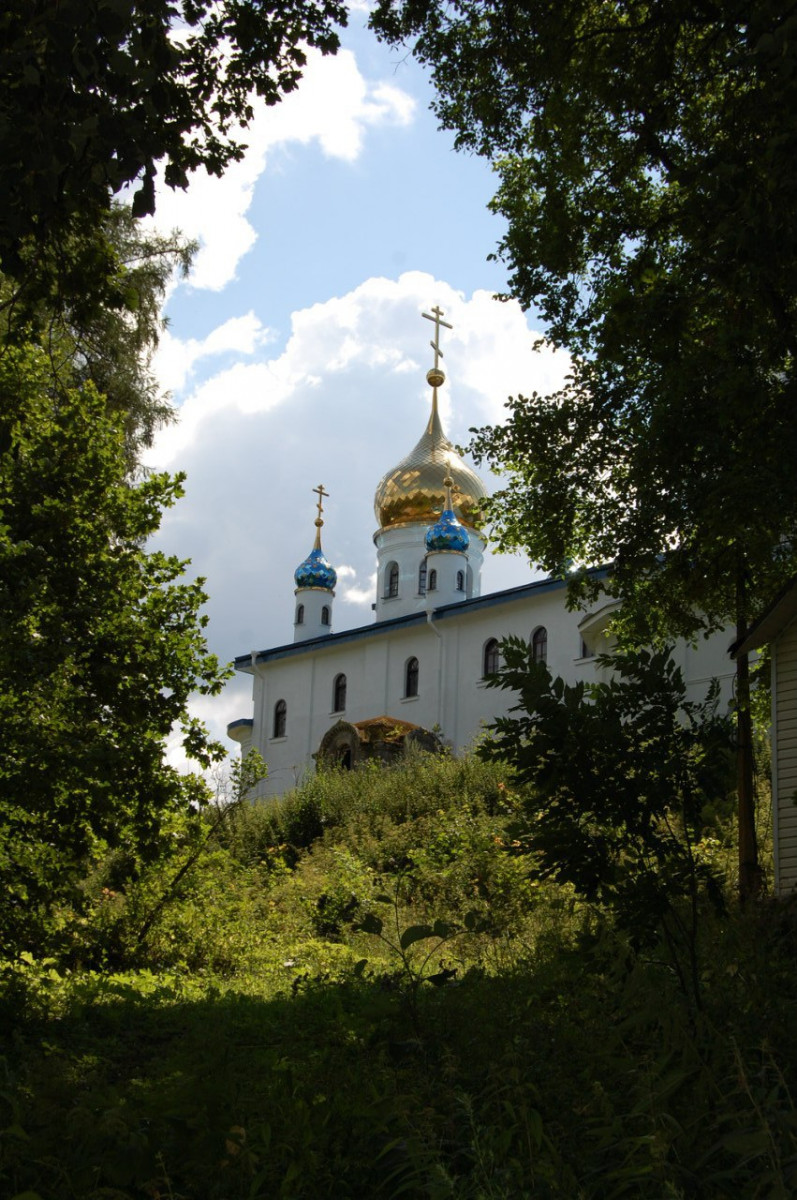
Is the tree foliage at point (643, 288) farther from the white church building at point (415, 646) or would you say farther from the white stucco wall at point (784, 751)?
the white church building at point (415, 646)

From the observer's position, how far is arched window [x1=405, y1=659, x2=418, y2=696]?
3844 centimetres

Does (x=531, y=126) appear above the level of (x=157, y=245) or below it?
below

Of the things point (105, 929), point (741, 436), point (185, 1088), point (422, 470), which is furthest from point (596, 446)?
point (422, 470)

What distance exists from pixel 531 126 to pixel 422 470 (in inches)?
1366

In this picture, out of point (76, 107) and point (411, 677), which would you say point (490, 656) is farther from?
point (76, 107)

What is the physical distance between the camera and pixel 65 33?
13.8 ft

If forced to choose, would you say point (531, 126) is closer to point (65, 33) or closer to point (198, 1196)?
point (65, 33)

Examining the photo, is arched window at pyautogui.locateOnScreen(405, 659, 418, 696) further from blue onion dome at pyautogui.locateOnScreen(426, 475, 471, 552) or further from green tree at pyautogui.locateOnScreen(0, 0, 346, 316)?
green tree at pyautogui.locateOnScreen(0, 0, 346, 316)

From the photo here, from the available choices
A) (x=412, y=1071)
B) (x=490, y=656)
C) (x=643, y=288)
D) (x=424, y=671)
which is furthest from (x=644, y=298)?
(x=424, y=671)

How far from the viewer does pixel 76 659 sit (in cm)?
850

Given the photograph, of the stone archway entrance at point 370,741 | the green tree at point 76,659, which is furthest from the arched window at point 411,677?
the green tree at point 76,659

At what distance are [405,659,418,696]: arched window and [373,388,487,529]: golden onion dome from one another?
27.0 feet

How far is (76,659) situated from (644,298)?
5142 millimetres

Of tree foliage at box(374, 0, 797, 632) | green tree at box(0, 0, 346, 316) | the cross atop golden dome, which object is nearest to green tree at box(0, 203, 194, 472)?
tree foliage at box(374, 0, 797, 632)
